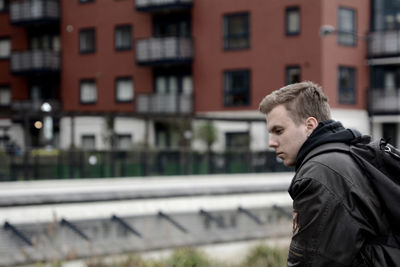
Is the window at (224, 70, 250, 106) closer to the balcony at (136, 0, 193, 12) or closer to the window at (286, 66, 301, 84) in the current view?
the window at (286, 66, 301, 84)

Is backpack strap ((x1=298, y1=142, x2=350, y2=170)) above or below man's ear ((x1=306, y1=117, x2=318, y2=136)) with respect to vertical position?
below

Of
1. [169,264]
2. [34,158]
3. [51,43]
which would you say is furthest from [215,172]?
[51,43]

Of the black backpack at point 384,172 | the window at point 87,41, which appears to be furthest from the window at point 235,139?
the black backpack at point 384,172

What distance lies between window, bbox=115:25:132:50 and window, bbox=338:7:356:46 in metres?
12.1

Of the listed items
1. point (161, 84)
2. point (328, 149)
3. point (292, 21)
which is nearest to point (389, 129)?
point (292, 21)

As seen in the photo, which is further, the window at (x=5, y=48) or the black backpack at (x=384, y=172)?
the window at (x=5, y=48)

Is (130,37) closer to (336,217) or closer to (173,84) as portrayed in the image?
(173,84)

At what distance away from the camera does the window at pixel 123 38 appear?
41344 mm

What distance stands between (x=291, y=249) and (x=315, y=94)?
2.12 ft

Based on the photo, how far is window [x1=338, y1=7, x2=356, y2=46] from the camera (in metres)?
36.1

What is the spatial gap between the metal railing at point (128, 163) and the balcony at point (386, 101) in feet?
51.6

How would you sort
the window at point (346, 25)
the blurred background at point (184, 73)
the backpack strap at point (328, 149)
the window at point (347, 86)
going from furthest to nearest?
the window at point (347, 86), the window at point (346, 25), the blurred background at point (184, 73), the backpack strap at point (328, 149)

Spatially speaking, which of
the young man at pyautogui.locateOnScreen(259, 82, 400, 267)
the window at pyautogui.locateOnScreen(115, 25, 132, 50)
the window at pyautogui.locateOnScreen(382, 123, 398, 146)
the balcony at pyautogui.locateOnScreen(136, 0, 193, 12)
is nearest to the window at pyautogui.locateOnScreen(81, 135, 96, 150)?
the window at pyautogui.locateOnScreen(115, 25, 132, 50)

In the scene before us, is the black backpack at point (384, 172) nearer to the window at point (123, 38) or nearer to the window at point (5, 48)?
the window at point (123, 38)
